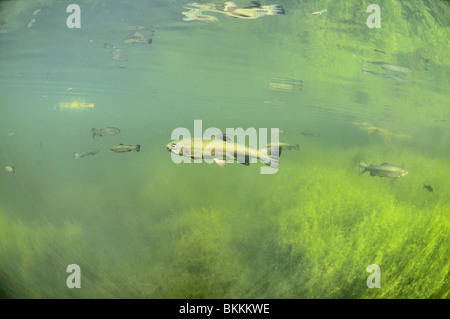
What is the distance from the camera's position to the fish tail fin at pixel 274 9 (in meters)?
1.77

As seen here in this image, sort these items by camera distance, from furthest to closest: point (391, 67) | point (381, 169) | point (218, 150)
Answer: point (391, 67) → point (381, 169) → point (218, 150)

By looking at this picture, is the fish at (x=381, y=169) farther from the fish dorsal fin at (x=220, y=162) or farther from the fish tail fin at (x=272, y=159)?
the fish dorsal fin at (x=220, y=162)

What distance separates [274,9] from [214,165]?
2.66 feet

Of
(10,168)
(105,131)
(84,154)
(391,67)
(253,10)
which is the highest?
(253,10)

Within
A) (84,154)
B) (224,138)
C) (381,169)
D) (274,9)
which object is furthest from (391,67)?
(84,154)

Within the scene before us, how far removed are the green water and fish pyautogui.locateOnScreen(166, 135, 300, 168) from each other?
0.17 feet

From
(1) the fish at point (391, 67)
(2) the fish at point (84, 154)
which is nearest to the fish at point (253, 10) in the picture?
(1) the fish at point (391, 67)

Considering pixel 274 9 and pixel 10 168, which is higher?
pixel 274 9

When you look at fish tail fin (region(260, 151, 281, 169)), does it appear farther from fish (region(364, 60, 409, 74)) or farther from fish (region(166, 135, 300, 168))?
fish (region(364, 60, 409, 74))

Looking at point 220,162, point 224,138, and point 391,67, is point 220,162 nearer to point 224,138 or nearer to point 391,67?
point 224,138

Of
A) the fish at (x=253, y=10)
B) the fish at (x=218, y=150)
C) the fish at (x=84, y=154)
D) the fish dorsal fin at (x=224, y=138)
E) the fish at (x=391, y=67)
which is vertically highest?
the fish at (x=253, y=10)

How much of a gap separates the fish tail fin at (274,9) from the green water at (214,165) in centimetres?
3

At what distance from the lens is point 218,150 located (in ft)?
5.15
